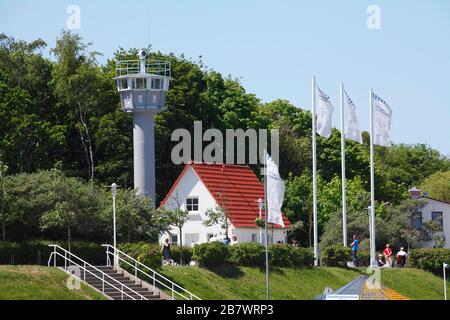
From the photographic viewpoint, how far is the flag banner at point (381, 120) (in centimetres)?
6981

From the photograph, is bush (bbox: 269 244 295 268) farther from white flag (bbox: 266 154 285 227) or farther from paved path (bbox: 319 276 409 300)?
paved path (bbox: 319 276 409 300)

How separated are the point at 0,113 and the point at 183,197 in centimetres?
1124

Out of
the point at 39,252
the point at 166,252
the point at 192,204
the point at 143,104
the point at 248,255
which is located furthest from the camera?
the point at 192,204

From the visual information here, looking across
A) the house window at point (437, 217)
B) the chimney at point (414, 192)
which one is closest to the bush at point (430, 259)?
the chimney at point (414, 192)

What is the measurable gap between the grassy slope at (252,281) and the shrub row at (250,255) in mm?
492

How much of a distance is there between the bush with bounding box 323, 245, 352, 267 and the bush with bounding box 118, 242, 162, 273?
1377cm

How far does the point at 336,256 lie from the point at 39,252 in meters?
17.1

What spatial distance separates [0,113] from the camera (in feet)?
239

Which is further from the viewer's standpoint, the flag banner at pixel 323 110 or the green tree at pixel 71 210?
the flag banner at pixel 323 110

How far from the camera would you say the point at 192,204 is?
7531 cm

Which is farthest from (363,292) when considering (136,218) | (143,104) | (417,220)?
(417,220)

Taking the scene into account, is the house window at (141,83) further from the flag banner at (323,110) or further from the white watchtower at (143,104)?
the flag banner at (323,110)

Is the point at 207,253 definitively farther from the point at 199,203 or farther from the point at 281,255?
the point at 199,203

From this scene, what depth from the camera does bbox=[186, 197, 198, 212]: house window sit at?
75.2 m
